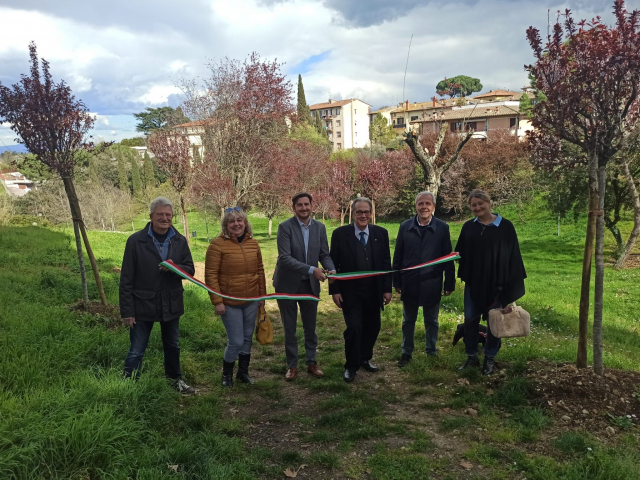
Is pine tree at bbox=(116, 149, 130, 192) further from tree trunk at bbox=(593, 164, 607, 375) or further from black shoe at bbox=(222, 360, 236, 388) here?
tree trunk at bbox=(593, 164, 607, 375)

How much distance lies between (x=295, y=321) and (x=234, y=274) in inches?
42.2

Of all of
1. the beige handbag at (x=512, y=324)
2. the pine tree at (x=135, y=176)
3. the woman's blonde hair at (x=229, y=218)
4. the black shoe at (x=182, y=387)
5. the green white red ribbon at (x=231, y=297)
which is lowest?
the black shoe at (x=182, y=387)

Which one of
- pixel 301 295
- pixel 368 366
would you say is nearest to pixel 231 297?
pixel 301 295

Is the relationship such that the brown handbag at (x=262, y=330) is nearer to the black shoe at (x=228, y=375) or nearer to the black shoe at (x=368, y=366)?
the black shoe at (x=228, y=375)

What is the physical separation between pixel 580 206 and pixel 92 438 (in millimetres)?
18762

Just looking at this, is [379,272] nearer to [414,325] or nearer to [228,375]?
[414,325]

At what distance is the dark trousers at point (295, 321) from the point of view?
5.02 m

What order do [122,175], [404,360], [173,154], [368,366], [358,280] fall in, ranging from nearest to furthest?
[358,280], [368,366], [404,360], [173,154], [122,175]

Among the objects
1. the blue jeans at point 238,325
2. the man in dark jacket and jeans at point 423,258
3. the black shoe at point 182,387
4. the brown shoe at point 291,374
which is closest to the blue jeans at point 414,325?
the man in dark jacket and jeans at point 423,258

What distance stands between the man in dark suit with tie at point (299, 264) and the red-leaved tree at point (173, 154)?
10.9m

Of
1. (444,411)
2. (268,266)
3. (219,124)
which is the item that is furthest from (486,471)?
(219,124)

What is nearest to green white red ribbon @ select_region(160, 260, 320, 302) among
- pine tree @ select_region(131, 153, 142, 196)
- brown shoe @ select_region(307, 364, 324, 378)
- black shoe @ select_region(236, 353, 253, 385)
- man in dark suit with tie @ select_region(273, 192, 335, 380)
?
man in dark suit with tie @ select_region(273, 192, 335, 380)

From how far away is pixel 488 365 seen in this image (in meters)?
4.87

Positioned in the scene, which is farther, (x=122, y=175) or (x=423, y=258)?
(x=122, y=175)
